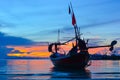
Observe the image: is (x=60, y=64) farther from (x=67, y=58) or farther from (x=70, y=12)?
(x=70, y=12)

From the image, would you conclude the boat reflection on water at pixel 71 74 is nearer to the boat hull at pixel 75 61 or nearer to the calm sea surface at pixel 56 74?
the calm sea surface at pixel 56 74

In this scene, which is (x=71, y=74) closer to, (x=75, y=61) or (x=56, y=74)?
(x=56, y=74)

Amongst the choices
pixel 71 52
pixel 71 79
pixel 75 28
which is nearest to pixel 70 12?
pixel 75 28

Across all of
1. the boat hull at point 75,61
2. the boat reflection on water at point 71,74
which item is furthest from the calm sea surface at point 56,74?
the boat hull at point 75,61

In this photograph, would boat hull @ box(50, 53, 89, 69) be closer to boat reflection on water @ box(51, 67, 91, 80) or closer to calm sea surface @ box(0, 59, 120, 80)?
calm sea surface @ box(0, 59, 120, 80)

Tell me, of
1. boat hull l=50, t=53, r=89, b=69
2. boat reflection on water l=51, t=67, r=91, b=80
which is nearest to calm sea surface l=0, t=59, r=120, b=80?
boat reflection on water l=51, t=67, r=91, b=80

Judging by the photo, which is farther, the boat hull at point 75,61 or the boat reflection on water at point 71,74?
the boat hull at point 75,61

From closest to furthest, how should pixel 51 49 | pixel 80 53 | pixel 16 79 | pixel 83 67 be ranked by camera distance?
pixel 16 79 < pixel 80 53 < pixel 83 67 < pixel 51 49

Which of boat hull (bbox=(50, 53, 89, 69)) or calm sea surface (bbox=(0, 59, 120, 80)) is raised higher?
boat hull (bbox=(50, 53, 89, 69))

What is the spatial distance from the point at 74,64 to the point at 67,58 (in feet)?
6.52

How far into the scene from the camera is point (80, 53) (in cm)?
6719

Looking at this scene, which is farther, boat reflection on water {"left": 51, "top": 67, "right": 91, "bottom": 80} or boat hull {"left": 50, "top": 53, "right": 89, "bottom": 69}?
boat hull {"left": 50, "top": 53, "right": 89, "bottom": 69}

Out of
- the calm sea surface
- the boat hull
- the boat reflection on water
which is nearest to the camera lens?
the calm sea surface

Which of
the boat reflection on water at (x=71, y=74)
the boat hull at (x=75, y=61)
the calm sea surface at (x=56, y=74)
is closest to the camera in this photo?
the calm sea surface at (x=56, y=74)
